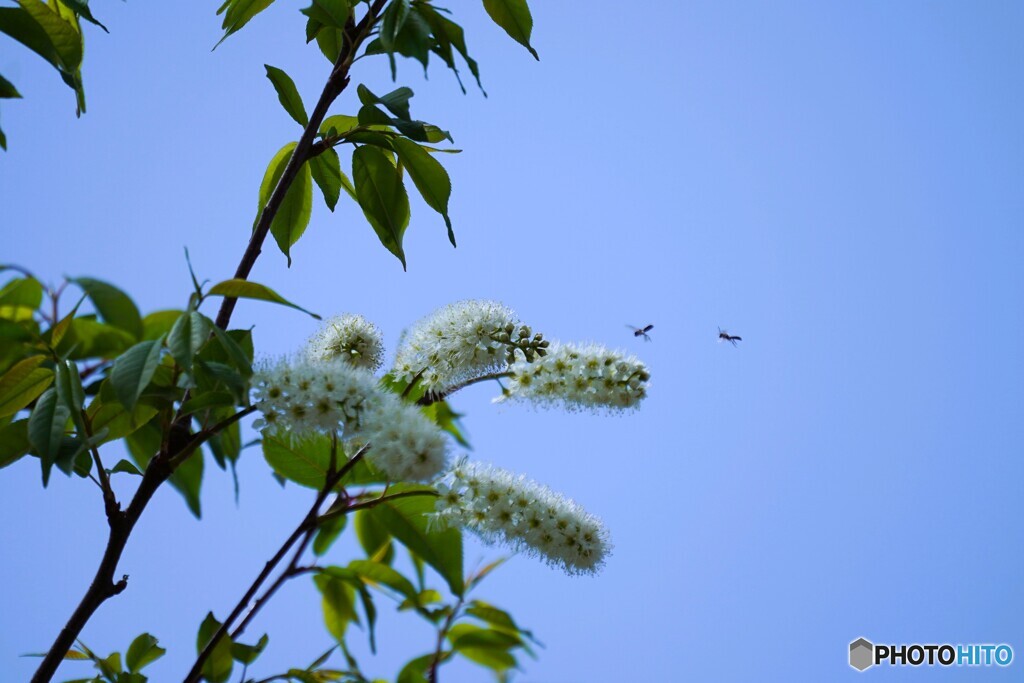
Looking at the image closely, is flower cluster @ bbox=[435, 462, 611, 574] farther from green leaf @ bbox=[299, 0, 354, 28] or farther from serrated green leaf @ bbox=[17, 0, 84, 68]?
serrated green leaf @ bbox=[17, 0, 84, 68]

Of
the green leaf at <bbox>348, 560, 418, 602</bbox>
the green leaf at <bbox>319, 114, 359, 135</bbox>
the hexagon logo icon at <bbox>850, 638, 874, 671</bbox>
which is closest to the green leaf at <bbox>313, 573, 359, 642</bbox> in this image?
the green leaf at <bbox>348, 560, 418, 602</bbox>

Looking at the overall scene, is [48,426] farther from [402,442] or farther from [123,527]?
[402,442]

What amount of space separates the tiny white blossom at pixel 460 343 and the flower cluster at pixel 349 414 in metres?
0.34

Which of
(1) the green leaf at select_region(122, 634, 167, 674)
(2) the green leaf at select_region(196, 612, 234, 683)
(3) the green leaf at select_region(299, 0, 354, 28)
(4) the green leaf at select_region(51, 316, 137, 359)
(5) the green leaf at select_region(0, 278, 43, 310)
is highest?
(3) the green leaf at select_region(299, 0, 354, 28)

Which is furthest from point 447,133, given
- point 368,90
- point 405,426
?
point 405,426

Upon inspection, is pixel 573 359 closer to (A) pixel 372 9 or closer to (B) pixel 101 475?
(A) pixel 372 9

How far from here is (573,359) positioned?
65.6 inches

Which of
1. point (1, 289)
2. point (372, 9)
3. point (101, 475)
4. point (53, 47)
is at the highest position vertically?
point (372, 9)

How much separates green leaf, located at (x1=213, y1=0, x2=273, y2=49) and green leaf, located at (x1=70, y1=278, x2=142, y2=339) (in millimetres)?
545

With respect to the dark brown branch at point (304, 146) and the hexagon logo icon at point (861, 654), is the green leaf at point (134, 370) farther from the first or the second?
the hexagon logo icon at point (861, 654)

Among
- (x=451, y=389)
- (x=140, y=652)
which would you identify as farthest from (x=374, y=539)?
(x=140, y=652)

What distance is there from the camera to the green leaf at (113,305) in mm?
966

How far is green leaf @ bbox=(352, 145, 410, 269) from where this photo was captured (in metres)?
1.37

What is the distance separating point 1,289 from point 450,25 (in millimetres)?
642
